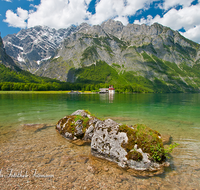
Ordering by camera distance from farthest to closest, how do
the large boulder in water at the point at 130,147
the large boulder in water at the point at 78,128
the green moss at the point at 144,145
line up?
the large boulder in water at the point at 78,128, the green moss at the point at 144,145, the large boulder in water at the point at 130,147

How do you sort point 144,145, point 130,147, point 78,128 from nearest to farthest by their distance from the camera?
point 144,145
point 130,147
point 78,128

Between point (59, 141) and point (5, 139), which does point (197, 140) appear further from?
point (5, 139)

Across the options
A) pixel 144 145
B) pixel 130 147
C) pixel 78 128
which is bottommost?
pixel 78 128

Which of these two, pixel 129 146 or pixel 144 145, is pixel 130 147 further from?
pixel 144 145

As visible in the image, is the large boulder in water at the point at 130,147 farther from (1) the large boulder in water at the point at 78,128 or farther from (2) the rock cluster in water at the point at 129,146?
(1) the large boulder in water at the point at 78,128

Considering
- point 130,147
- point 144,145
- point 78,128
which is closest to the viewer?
point 144,145

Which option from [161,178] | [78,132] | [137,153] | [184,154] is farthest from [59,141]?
[184,154]

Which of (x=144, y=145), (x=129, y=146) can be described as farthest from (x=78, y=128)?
(x=144, y=145)

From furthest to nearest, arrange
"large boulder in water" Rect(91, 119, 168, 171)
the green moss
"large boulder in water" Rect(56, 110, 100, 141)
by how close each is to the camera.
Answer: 1. "large boulder in water" Rect(56, 110, 100, 141)
2. the green moss
3. "large boulder in water" Rect(91, 119, 168, 171)

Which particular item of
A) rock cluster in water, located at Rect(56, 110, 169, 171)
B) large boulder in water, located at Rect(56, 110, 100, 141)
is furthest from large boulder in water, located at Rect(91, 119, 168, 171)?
large boulder in water, located at Rect(56, 110, 100, 141)

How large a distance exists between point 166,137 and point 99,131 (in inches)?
308

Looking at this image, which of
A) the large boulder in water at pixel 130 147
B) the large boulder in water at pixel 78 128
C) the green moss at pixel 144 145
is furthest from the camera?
the large boulder in water at pixel 78 128

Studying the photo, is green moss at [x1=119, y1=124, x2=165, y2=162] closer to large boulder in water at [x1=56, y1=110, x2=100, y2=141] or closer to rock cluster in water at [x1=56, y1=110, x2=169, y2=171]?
rock cluster in water at [x1=56, y1=110, x2=169, y2=171]

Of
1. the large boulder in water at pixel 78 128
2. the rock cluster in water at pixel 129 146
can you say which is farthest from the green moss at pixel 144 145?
the large boulder in water at pixel 78 128
